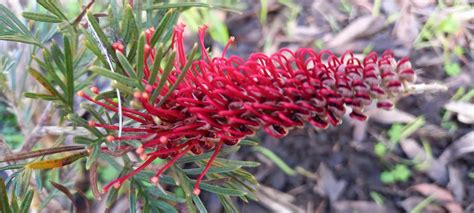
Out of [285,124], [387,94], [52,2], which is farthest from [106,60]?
[387,94]

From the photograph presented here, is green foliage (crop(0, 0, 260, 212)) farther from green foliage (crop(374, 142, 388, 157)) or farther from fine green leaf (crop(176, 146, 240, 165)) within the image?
green foliage (crop(374, 142, 388, 157))

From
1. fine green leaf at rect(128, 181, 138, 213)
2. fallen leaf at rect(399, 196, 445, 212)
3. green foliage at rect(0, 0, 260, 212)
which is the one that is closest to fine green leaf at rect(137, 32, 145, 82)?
green foliage at rect(0, 0, 260, 212)

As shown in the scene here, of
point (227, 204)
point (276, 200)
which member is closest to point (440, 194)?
point (276, 200)

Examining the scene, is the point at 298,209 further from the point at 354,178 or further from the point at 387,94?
the point at 387,94

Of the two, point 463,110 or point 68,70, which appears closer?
point 68,70

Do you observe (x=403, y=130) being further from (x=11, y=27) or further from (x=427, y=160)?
(x=11, y=27)

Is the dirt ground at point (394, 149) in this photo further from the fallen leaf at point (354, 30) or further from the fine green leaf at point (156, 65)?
the fine green leaf at point (156, 65)
